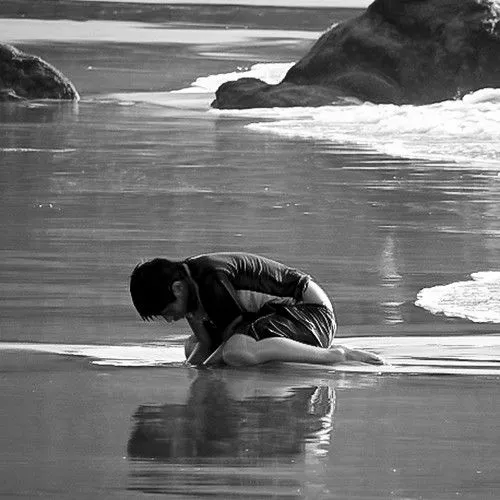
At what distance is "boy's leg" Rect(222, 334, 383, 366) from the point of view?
775cm

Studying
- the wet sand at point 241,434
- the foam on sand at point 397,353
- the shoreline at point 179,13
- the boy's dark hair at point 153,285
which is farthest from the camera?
the shoreline at point 179,13

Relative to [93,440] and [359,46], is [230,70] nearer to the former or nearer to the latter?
[359,46]

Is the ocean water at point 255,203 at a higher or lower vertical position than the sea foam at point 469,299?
lower

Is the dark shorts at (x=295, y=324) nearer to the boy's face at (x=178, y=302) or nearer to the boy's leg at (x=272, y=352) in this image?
the boy's leg at (x=272, y=352)

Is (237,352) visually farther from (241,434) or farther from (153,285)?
(241,434)

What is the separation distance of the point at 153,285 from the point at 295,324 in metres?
0.70

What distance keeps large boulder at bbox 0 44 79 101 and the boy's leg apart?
2203 centimetres

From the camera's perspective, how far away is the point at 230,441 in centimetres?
614

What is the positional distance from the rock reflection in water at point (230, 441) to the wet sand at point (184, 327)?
0.01 metres

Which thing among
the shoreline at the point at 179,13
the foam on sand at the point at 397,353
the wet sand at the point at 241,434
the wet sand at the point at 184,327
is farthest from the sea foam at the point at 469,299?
the shoreline at the point at 179,13

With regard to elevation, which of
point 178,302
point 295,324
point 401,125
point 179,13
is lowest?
point 401,125

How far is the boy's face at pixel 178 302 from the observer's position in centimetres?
751

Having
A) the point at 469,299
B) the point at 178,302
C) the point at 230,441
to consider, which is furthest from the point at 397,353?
the point at 230,441

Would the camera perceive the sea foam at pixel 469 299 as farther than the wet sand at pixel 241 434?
Yes
